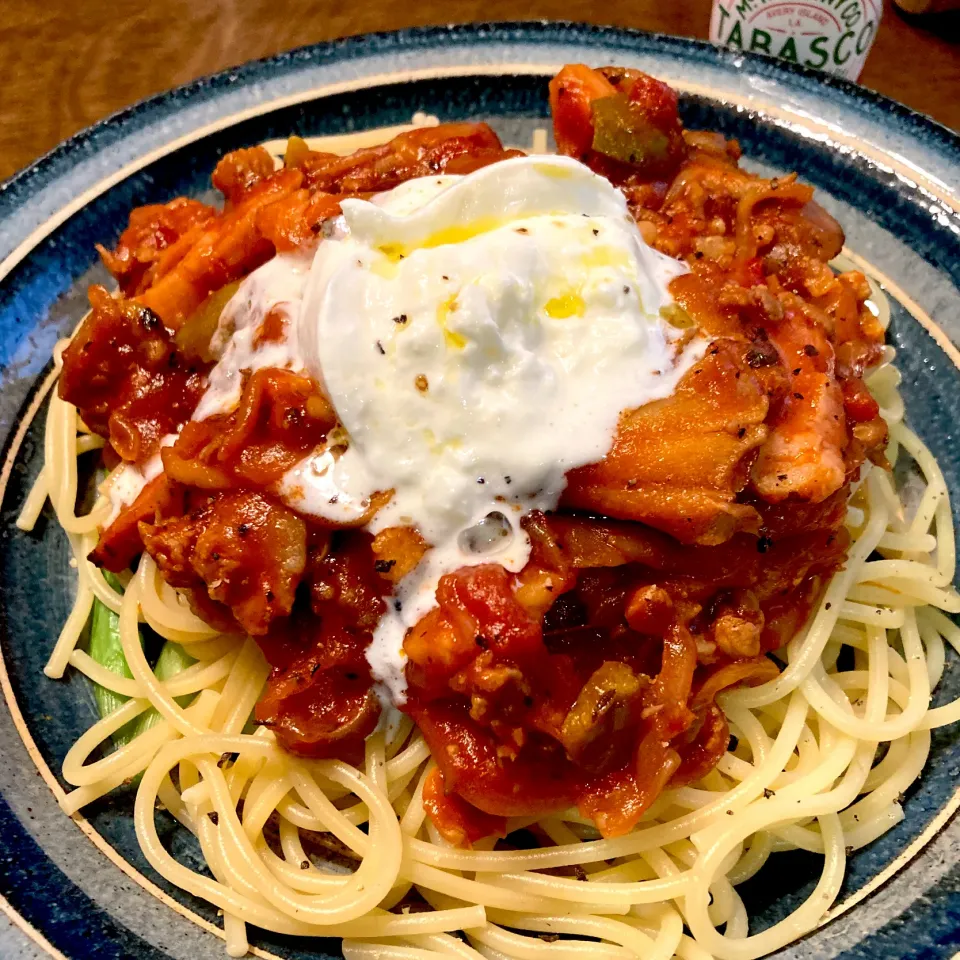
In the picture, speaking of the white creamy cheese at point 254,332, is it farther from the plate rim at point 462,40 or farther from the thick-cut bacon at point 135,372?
the plate rim at point 462,40

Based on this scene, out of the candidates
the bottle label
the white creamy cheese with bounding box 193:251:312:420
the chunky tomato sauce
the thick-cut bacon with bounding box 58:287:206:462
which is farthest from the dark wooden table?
the white creamy cheese with bounding box 193:251:312:420

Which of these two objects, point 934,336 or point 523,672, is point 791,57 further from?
point 523,672

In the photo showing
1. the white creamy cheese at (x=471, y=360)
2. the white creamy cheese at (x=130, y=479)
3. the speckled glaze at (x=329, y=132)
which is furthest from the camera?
the white creamy cheese at (x=130, y=479)

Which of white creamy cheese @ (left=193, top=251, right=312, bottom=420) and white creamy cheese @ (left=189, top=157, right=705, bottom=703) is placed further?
white creamy cheese @ (left=193, top=251, right=312, bottom=420)

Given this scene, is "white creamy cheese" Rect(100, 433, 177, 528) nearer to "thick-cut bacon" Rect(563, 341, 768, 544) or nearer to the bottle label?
"thick-cut bacon" Rect(563, 341, 768, 544)

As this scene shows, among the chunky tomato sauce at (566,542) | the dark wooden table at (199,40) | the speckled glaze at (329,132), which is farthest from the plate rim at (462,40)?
the dark wooden table at (199,40)

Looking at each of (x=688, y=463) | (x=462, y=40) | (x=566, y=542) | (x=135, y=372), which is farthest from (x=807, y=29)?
(x=135, y=372)

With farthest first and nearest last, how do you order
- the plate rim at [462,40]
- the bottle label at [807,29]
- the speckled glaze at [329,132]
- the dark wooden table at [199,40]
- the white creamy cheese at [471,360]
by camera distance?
1. the dark wooden table at [199,40]
2. the bottle label at [807,29]
3. the plate rim at [462,40]
4. the speckled glaze at [329,132]
5. the white creamy cheese at [471,360]
